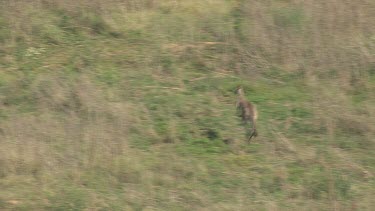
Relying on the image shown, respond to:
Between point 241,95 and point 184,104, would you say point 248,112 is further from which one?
point 184,104

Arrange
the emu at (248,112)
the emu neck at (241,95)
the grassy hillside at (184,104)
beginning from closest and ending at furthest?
the grassy hillside at (184,104)
the emu at (248,112)
the emu neck at (241,95)

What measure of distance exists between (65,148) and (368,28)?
13.3 ft

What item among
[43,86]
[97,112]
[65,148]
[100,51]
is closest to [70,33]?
[100,51]

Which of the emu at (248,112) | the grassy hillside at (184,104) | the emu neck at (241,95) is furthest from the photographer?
the emu neck at (241,95)

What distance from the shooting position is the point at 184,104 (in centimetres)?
724

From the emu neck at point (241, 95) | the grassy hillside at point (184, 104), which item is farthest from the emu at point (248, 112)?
the grassy hillside at point (184, 104)

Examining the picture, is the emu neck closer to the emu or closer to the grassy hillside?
the emu

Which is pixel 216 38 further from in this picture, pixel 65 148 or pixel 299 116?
pixel 65 148

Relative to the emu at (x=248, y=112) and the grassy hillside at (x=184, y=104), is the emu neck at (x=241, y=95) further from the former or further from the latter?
the grassy hillside at (x=184, y=104)

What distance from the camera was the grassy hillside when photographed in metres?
5.70

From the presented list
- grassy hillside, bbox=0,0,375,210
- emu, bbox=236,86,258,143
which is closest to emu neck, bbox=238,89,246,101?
emu, bbox=236,86,258,143

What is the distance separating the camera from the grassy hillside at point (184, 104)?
5.70 m

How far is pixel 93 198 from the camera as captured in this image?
5430 mm

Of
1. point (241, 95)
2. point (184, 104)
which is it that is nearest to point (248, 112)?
point (241, 95)
